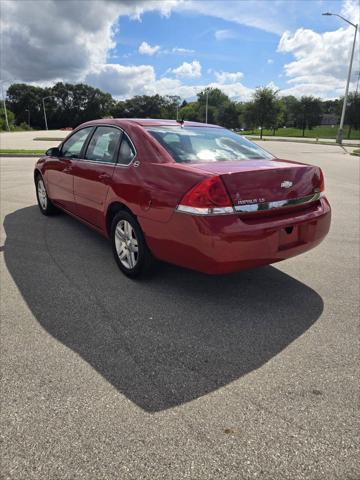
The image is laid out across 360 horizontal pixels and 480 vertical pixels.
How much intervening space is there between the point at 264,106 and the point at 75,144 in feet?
176

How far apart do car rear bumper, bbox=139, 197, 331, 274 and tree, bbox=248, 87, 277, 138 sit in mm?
54312

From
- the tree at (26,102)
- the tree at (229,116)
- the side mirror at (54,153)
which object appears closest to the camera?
the side mirror at (54,153)

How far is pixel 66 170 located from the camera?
5.00 m

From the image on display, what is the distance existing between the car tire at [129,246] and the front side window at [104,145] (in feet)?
2.30

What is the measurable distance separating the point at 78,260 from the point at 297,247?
8.16 ft

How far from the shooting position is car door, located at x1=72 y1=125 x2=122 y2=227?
400cm

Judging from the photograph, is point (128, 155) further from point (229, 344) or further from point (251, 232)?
point (229, 344)

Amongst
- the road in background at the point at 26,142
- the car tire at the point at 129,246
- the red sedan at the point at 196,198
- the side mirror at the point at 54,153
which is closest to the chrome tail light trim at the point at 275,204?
the red sedan at the point at 196,198

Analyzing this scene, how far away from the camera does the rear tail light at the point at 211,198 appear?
2.81 meters

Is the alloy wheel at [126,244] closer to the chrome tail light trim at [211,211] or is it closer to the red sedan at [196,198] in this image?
the red sedan at [196,198]

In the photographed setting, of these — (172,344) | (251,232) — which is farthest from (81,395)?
(251,232)

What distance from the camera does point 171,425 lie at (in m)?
1.99

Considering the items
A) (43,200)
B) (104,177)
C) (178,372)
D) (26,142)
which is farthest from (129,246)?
(26,142)

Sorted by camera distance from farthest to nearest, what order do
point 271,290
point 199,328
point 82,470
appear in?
point 271,290 → point 199,328 → point 82,470
